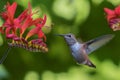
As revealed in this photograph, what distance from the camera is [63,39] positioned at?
67.3 inches

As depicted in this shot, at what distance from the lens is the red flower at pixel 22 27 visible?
59.0 inches

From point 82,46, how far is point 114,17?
6.6 inches

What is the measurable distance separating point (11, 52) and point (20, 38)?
19cm

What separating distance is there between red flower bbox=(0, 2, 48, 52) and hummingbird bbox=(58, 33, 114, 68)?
9cm

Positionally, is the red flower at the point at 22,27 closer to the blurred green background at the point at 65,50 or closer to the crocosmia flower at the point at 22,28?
the crocosmia flower at the point at 22,28

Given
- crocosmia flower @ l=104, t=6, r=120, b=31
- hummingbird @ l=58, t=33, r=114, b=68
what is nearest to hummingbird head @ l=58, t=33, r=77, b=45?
hummingbird @ l=58, t=33, r=114, b=68

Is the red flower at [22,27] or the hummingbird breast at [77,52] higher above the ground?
the red flower at [22,27]

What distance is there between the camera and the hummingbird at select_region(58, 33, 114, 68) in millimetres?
1528

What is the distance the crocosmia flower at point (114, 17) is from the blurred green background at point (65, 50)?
7 centimetres

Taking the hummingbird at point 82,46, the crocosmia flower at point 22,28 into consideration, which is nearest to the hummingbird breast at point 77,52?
the hummingbird at point 82,46

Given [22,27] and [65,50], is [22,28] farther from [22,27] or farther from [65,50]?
[65,50]

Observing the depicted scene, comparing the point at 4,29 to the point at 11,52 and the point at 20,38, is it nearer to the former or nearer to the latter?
the point at 20,38

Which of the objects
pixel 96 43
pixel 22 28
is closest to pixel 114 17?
pixel 96 43

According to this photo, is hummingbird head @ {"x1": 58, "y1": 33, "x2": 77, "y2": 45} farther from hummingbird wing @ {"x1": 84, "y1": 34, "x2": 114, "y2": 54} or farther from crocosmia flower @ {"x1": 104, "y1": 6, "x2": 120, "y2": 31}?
crocosmia flower @ {"x1": 104, "y1": 6, "x2": 120, "y2": 31}
